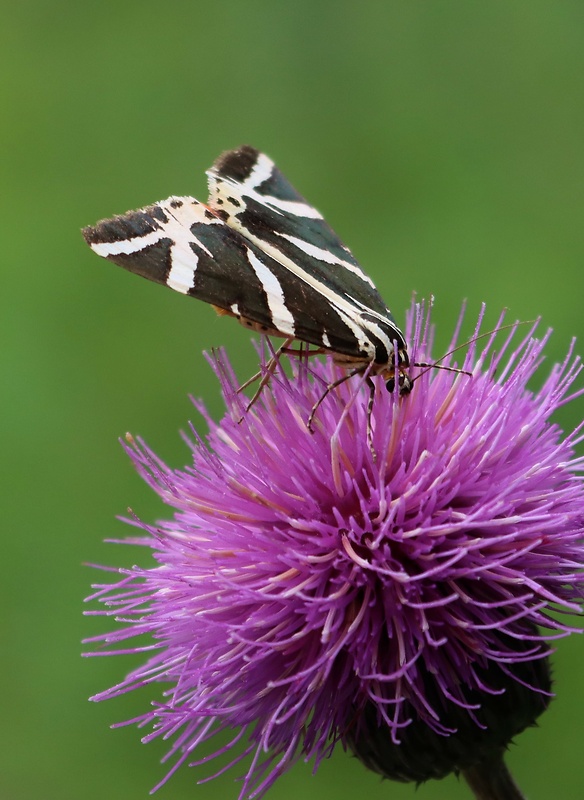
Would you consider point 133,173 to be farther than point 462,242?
Yes

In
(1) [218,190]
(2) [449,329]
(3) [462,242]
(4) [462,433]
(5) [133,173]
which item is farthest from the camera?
(5) [133,173]

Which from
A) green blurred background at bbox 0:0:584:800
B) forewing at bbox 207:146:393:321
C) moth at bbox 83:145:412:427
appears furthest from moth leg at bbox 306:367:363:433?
green blurred background at bbox 0:0:584:800

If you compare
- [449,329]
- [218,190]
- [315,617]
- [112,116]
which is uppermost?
[112,116]

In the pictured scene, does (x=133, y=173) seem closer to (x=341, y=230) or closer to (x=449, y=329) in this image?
(x=341, y=230)

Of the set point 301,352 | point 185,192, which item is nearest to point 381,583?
point 301,352

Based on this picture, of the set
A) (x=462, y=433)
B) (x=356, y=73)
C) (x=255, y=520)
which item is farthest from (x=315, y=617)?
(x=356, y=73)

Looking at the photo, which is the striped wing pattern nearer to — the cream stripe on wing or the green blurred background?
the cream stripe on wing

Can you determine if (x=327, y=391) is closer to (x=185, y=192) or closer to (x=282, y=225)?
(x=282, y=225)
